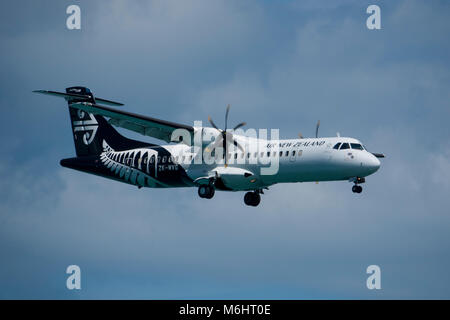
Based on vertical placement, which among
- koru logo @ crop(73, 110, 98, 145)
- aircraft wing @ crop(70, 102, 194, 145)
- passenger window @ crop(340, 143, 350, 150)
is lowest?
passenger window @ crop(340, 143, 350, 150)

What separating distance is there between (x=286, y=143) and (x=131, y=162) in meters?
8.09

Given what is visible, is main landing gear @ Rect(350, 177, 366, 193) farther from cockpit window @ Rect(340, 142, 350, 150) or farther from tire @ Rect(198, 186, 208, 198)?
tire @ Rect(198, 186, 208, 198)

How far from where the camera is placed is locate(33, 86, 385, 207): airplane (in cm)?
2933

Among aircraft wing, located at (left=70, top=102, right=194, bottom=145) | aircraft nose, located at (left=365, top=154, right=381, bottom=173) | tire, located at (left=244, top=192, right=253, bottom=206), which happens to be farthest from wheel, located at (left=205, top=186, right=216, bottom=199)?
aircraft nose, located at (left=365, top=154, right=381, bottom=173)

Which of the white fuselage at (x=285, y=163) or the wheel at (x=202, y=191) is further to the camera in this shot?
the wheel at (x=202, y=191)

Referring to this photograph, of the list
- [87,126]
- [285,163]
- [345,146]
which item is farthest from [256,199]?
[87,126]

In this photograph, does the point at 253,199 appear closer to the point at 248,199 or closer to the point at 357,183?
the point at 248,199

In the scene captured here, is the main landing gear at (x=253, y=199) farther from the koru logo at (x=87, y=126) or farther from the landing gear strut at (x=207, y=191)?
the koru logo at (x=87, y=126)

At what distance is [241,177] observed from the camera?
3142cm

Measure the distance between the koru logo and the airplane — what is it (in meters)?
0.05

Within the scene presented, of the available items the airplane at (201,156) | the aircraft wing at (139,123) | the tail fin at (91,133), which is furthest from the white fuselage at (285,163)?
the tail fin at (91,133)

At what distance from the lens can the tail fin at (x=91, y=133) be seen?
119ft

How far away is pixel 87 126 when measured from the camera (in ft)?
123

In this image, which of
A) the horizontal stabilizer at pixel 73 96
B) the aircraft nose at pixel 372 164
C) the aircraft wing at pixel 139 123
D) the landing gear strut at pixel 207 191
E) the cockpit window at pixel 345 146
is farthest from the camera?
the landing gear strut at pixel 207 191
